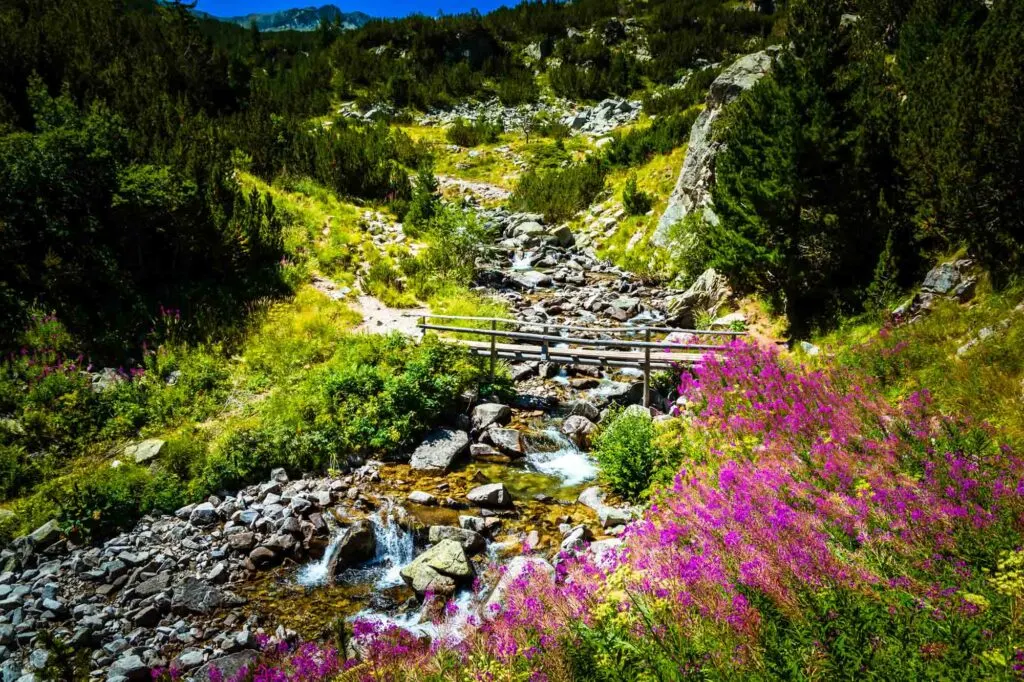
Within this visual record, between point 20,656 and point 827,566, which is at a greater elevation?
point 827,566

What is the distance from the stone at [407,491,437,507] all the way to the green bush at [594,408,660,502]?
9.07 ft

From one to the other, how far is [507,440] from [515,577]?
4547 millimetres

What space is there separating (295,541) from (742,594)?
18.7 ft

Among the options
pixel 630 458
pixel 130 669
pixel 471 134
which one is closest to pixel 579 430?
pixel 630 458

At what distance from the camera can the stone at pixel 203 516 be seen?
23.9 feet

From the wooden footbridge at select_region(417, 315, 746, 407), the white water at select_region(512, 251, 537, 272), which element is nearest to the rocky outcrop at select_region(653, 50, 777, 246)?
the white water at select_region(512, 251, 537, 272)

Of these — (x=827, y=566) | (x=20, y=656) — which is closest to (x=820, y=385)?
(x=827, y=566)

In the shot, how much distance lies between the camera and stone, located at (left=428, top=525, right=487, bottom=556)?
682 centimetres

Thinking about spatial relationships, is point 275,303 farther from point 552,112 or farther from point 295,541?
point 552,112

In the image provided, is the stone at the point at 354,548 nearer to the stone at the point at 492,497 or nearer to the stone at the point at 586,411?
the stone at the point at 492,497

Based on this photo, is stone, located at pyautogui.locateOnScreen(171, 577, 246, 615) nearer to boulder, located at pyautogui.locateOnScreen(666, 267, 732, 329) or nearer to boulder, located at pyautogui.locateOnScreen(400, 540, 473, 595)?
boulder, located at pyautogui.locateOnScreen(400, 540, 473, 595)

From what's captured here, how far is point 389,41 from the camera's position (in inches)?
2172

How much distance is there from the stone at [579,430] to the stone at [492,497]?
7.60ft

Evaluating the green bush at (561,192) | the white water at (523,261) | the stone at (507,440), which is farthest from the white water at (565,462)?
the green bush at (561,192)
